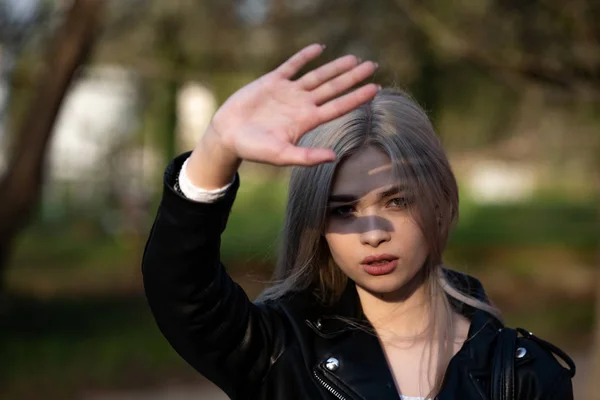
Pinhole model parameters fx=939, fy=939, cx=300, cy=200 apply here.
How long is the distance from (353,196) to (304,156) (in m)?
0.39

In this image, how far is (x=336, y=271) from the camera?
2.12m

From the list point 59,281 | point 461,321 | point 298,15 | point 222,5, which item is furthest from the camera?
point 59,281

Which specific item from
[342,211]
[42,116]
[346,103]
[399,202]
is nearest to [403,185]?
[399,202]

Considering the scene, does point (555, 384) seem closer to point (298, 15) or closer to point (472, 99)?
point (298, 15)

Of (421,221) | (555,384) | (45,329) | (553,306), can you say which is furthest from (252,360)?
(553,306)

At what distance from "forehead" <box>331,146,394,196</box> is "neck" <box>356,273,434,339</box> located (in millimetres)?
282

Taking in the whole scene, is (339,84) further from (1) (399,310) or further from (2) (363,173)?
(1) (399,310)

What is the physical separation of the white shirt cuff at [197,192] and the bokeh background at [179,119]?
264 centimetres

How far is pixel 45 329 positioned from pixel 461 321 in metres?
8.45

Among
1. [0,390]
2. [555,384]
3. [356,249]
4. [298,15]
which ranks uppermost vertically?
[298,15]

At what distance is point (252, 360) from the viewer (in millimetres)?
1911

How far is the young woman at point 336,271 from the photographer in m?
1.67

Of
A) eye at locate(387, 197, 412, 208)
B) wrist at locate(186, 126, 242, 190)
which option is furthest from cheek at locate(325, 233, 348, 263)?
wrist at locate(186, 126, 242, 190)

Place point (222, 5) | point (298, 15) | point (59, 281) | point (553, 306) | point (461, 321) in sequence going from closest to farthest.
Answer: point (461, 321) < point (298, 15) < point (222, 5) < point (553, 306) < point (59, 281)
